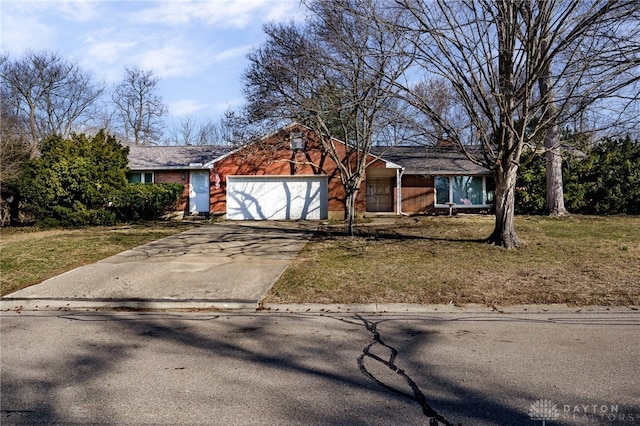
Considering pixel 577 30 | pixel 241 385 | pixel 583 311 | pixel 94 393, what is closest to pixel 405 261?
pixel 583 311

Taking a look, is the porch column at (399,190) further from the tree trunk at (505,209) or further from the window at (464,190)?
the tree trunk at (505,209)

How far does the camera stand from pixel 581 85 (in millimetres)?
10766

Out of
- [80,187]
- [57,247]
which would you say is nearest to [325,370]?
[57,247]

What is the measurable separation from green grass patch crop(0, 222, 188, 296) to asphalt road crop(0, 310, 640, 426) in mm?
3647

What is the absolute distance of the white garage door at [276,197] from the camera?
23.3m

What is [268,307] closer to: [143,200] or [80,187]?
[80,187]

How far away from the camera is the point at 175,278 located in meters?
9.67

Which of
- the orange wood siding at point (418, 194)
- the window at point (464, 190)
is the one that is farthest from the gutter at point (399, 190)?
the window at point (464, 190)

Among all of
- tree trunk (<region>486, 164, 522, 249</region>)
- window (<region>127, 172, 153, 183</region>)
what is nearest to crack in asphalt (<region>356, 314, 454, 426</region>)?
tree trunk (<region>486, 164, 522, 249</region>)

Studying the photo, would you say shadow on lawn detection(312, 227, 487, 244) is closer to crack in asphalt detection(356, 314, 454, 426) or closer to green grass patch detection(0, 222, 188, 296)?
green grass patch detection(0, 222, 188, 296)

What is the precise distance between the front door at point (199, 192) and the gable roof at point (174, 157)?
26.2 inches

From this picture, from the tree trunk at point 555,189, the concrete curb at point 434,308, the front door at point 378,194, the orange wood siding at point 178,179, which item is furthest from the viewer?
the front door at point 378,194

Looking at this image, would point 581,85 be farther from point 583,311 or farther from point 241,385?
point 241,385

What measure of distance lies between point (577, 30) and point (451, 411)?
9.33 meters
